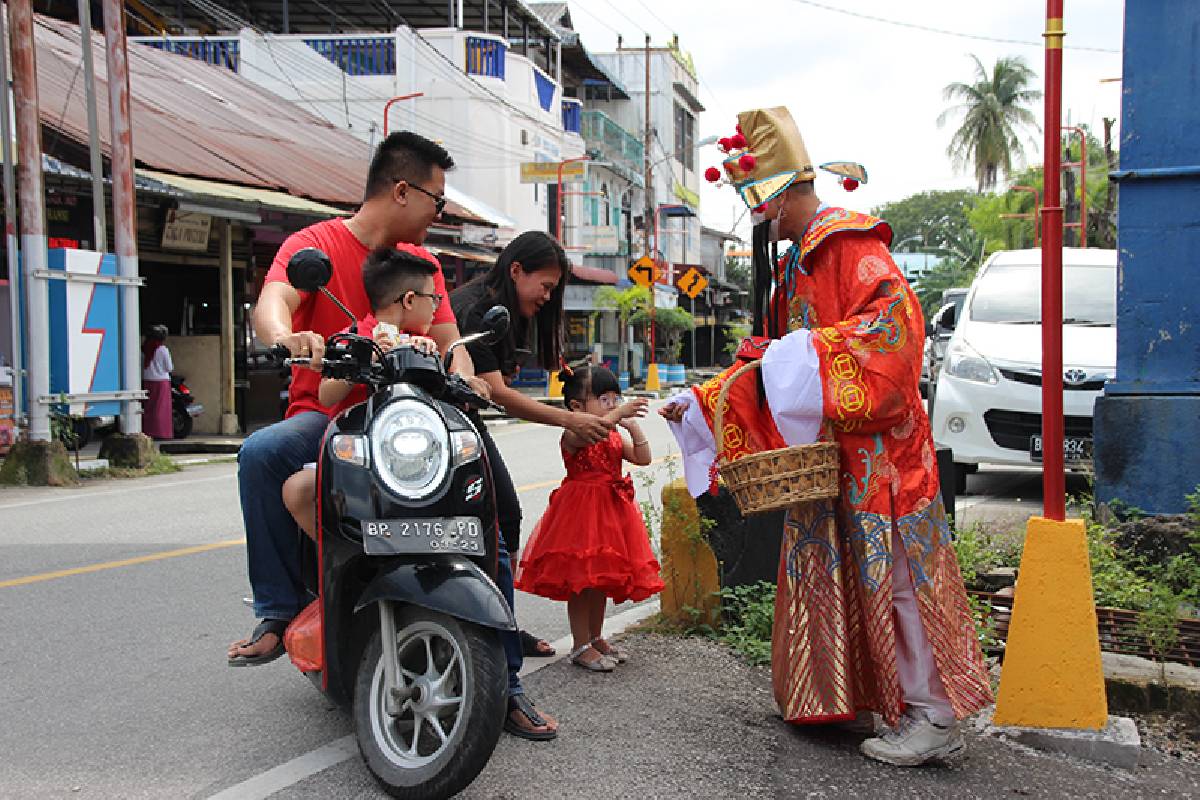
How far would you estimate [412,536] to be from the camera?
3260mm

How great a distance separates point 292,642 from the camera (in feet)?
12.1

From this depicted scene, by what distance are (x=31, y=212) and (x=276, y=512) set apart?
8.99 m

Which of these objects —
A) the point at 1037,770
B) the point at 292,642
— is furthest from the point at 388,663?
the point at 1037,770

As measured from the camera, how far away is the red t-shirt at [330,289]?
4.00 metres

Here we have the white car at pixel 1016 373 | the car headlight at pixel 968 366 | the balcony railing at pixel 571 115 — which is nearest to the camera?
the white car at pixel 1016 373

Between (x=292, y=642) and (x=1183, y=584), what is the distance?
158 inches

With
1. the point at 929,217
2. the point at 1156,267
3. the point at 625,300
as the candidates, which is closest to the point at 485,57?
the point at 625,300

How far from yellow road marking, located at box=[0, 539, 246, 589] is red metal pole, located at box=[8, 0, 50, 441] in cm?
462

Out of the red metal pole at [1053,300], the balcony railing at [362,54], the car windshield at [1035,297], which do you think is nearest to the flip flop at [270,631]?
the red metal pole at [1053,300]

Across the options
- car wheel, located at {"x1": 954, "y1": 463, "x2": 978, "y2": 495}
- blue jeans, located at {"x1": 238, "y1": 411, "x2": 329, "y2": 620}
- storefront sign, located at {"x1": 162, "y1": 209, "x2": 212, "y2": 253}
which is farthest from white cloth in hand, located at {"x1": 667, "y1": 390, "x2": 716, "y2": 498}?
storefront sign, located at {"x1": 162, "y1": 209, "x2": 212, "y2": 253}

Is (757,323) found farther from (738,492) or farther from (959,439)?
(959,439)

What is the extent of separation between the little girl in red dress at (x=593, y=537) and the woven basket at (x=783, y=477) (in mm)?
1065

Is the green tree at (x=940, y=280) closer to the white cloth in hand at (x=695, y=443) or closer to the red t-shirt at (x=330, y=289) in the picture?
the white cloth in hand at (x=695, y=443)

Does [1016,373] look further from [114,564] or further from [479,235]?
[479,235]
